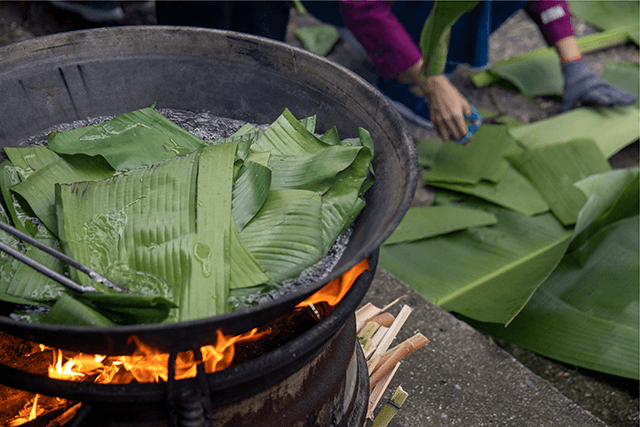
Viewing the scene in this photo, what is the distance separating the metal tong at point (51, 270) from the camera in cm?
103

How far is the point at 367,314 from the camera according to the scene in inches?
86.4

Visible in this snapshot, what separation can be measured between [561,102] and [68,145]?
14.2 ft

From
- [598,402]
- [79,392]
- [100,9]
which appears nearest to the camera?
[79,392]

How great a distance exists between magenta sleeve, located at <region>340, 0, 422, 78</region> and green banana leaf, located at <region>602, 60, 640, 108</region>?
2.30 m

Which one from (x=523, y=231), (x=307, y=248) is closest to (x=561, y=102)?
(x=523, y=231)

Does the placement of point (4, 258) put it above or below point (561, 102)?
above

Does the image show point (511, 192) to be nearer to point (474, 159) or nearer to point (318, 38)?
point (474, 159)

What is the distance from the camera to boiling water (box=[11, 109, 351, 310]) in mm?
1204

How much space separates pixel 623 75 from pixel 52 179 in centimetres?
477

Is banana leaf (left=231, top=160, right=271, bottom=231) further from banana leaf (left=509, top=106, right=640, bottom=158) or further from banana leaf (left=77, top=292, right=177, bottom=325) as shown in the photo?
banana leaf (left=509, top=106, right=640, bottom=158)

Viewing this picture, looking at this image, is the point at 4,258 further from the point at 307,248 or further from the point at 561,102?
the point at 561,102

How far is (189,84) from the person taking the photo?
1.80 metres

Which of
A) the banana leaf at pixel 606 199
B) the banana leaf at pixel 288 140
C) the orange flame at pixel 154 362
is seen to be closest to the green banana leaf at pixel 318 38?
the banana leaf at pixel 606 199

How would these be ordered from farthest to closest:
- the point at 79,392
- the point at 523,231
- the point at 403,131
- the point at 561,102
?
1. the point at 561,102
2. the point at 523,231
3. the point at 403,131
4. the point at 79,392
